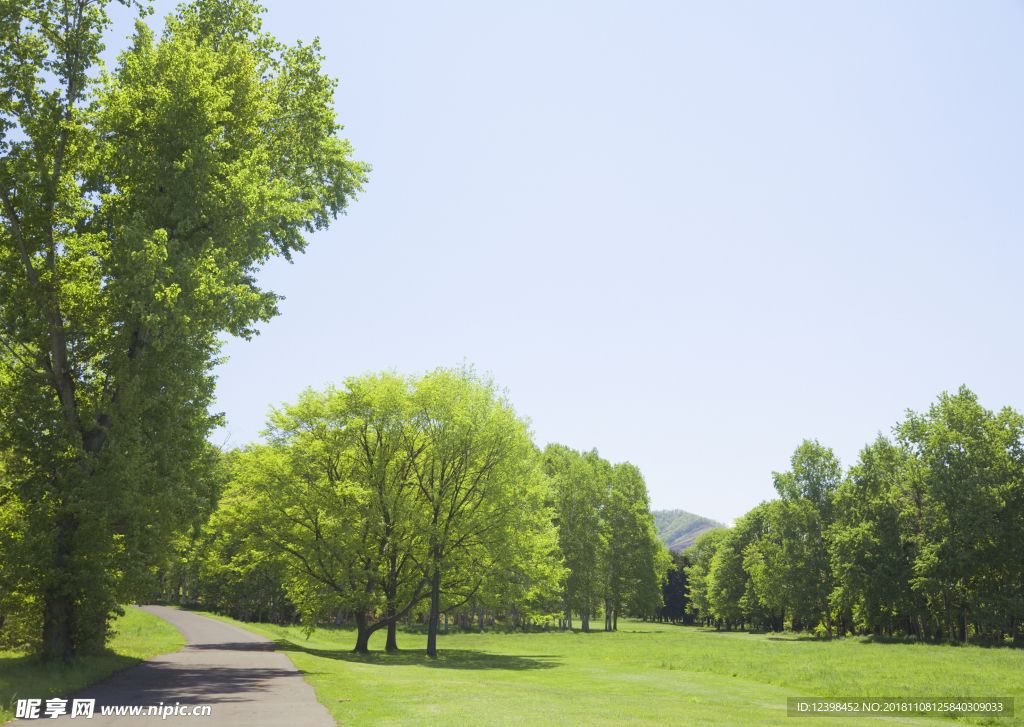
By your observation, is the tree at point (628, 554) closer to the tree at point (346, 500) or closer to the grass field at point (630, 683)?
the grass field at point (630, 683)

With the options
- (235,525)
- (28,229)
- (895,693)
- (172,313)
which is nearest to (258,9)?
(28,229)

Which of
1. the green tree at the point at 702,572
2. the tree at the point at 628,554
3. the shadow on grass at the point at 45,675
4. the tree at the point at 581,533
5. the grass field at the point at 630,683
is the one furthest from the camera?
the green tree at the point at 702,572

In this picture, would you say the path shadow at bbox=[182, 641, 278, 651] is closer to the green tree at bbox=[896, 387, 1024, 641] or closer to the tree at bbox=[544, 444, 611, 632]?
the tree at bbox=[544, 444, 611, 632]

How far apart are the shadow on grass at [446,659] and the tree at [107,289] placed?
13.5m

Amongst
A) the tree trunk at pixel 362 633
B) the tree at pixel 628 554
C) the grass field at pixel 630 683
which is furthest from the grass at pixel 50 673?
the tree at pixel 628 554

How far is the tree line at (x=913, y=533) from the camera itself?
51.0 m

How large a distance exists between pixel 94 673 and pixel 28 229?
1294 cm

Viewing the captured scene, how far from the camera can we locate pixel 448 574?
1409 inches

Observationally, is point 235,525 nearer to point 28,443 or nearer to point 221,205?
point 28,443

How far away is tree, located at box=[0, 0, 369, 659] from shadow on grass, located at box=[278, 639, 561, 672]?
1350 cm

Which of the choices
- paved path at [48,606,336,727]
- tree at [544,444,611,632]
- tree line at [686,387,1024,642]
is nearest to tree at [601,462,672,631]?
tree at [544,444,611,632]

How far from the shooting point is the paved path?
40.7 ft

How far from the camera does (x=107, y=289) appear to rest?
1731 cm

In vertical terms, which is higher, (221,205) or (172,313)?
(221,205)
